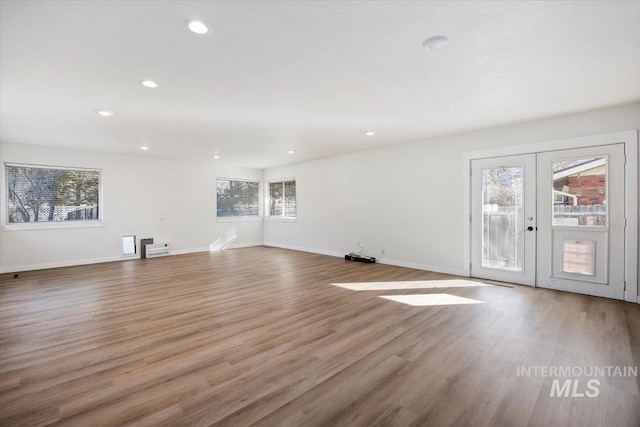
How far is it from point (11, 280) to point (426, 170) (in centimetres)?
771

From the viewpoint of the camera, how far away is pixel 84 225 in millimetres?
6457

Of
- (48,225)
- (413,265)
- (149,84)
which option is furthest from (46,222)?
(413,265)

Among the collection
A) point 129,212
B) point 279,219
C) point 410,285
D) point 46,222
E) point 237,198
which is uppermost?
point 237,198

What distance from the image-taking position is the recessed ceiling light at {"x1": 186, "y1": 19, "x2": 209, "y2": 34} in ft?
6.63

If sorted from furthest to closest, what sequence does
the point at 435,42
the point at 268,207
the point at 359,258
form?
1. the point at 268,207
2. the point at 359,258
3. the point at 435,42

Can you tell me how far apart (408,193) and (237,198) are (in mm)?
5584

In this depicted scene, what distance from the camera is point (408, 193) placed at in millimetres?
5926

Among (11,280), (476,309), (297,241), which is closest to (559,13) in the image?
(476,309)

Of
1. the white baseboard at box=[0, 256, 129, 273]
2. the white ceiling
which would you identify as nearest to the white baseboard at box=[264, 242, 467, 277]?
the white ceiling

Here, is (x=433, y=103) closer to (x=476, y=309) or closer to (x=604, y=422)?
(x=476, y=309)

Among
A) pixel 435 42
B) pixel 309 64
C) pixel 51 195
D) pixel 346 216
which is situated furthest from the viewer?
pixel 346 216

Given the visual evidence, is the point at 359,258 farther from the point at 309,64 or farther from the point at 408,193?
the point at 309,64

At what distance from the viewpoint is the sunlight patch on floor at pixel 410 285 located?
446 centimetres

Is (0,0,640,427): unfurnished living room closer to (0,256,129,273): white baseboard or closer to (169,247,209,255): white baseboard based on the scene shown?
(0,256,129,273): white baseboard
